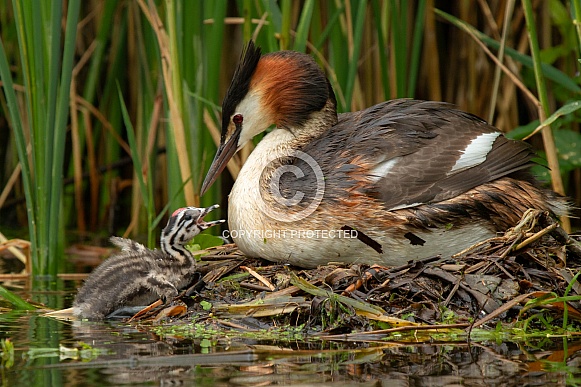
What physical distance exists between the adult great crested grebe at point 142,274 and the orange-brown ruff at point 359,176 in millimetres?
384

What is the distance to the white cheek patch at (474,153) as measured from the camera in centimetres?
520

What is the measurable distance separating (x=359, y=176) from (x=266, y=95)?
847 millimetres

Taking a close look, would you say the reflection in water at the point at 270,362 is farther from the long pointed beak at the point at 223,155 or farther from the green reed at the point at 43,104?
the green reed at the point at 43,104

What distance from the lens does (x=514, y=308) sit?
4387 mm

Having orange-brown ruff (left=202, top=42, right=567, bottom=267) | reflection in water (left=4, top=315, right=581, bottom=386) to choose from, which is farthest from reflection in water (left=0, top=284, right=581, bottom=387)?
orange-brown ruff (left=202, top=42, right=567, bottom=267)

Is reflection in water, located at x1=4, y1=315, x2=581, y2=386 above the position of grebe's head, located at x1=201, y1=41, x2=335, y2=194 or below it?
below

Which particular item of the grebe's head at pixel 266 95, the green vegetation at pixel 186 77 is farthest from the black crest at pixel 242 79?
the green vegetation at pixel 186 77

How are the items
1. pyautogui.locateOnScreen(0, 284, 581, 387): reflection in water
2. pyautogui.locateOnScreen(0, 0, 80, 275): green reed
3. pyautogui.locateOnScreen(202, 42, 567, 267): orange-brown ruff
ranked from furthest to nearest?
pyautogui.locateOnScreen(0, 0, 80, 275): green reed → pyautogui.locateOnScreen(202, 42, 567, 267): orange-brown ruff → pyautogui.locateOnScreen(0, 284, 581, 387): reflection in water

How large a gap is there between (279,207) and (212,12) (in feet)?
5.53

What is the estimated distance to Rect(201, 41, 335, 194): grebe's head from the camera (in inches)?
218

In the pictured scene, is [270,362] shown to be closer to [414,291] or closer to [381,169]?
[414,291]

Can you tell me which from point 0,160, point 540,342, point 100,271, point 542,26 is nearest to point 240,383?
point 540,342

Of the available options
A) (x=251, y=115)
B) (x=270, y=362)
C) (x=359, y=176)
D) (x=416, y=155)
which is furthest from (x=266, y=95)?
(x=270, y=362)

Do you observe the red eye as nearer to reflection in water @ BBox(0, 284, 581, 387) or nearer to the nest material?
the nest material
